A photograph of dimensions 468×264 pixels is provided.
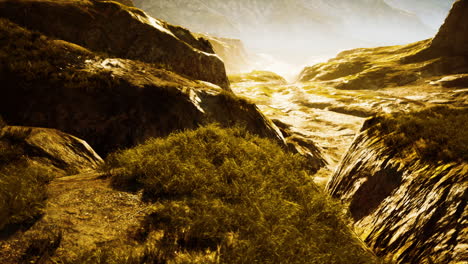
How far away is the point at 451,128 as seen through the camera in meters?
7.68

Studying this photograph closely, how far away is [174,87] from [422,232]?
1303 cm

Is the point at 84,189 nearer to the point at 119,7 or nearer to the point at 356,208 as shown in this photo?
the point at 356,208

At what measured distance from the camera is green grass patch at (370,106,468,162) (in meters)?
6.82

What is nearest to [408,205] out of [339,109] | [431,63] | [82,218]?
[82,218]

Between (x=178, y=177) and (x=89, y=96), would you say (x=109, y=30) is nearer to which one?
(x=89, y=96)

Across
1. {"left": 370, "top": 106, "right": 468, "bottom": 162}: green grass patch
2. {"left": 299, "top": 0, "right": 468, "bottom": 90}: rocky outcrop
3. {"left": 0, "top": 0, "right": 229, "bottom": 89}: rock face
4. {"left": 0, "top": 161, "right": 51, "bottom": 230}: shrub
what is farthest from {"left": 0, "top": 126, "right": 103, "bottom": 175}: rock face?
{"left": 299, "top": 0, "right": 468, "bottom": 90}: rocky outcrop

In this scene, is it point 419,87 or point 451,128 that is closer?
point 451,128

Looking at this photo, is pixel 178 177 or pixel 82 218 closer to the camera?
pixel 82 218

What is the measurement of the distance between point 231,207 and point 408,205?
5.97 meters

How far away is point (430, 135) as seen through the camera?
796 centimetres

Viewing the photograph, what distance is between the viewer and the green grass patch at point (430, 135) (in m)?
6.82

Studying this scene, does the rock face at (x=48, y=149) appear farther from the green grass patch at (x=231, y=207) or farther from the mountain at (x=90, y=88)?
the green grass patch at (x=231, y=207)

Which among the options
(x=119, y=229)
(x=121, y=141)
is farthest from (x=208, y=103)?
(x=119, y=229)

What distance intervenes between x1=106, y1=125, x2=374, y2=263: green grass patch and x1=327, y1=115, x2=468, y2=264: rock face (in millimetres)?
1716
